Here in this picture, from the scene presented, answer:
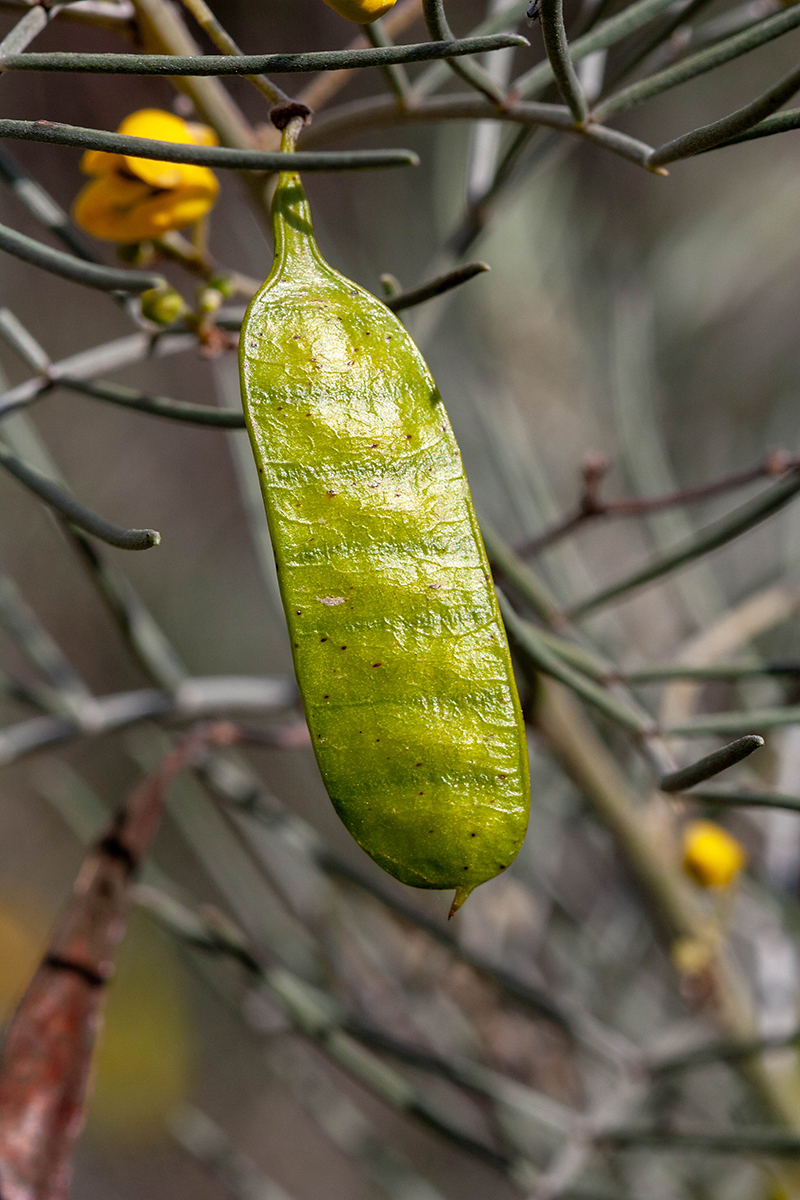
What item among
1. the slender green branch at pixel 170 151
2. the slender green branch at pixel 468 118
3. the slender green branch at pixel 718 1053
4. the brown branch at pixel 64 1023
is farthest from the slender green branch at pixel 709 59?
the slender green branch at pixel 718 1053

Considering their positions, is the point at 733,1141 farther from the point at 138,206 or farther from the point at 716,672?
the point at 138,206

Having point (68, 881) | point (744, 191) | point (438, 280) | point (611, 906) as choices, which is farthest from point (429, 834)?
point (68, 881)

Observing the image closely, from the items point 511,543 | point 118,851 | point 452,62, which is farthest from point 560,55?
point 511,543

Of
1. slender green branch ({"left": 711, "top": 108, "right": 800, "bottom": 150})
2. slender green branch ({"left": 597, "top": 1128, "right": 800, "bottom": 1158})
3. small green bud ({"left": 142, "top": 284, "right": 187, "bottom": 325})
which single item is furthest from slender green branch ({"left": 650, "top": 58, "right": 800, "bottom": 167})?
slender green branch ({"left": 597, "top": 1128, "right": 800, "bottom": 1158})

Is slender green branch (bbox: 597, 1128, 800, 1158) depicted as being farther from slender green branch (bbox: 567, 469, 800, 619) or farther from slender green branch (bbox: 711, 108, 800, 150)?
slender green branch (bbox: 711, 108, 800, 150)

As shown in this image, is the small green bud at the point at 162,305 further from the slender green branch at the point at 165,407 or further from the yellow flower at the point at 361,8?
the yellow flower at the point at 361,8

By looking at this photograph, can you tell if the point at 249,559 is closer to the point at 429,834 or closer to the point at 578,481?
the point at 578,481
